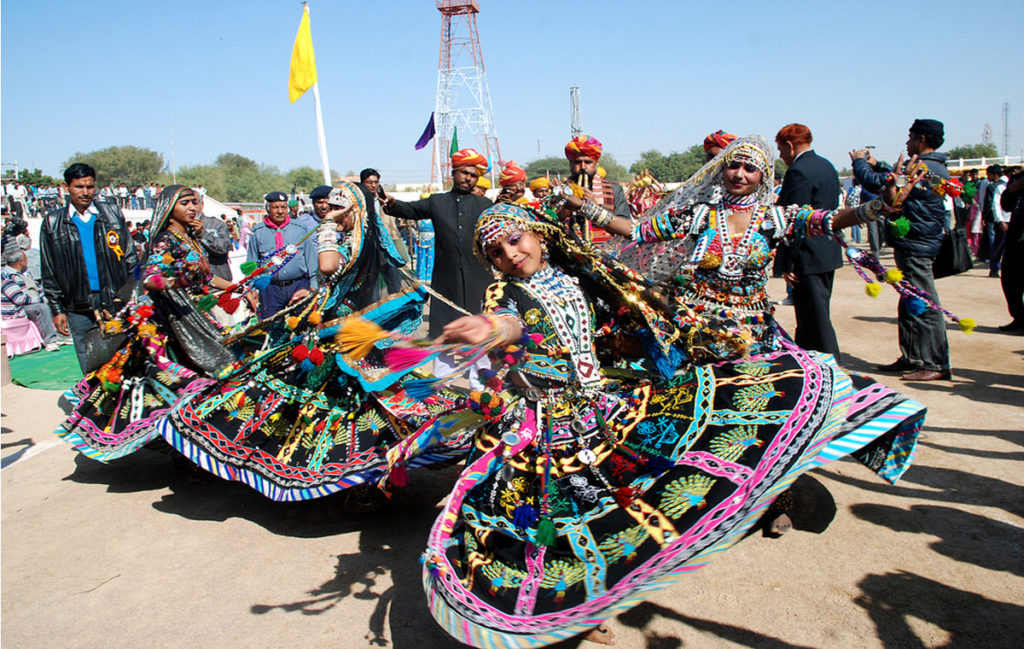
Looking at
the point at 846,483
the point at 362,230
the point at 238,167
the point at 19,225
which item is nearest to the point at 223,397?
the point at 362,230

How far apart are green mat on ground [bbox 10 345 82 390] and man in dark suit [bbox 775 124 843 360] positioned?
24.9 ft

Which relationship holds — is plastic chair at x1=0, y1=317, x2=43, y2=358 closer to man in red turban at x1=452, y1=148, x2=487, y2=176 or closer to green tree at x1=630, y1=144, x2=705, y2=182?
man in red turban at x1=452, y1=148, x2=487, y2=176

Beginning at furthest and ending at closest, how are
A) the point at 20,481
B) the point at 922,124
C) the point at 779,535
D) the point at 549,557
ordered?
the point at 922,124
the point at 20,481
the point at 779,535
the point at 549,557

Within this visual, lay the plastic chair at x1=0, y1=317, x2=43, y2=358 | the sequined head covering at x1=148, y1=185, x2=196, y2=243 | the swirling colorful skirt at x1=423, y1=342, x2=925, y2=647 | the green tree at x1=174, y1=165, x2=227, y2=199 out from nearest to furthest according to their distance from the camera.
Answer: the swirling colorful skirt at x1=423, y1=342, x2=925, y2=647 → the sequined head covering at x1=148, y1=185, x2=196, y2=243 → the plastic chair at x1=0, y1=317, x2=43, y2=358 → the green tree at x1=174, y1=165, x2=227, y2=199

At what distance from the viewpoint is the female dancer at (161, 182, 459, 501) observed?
13.5 ft

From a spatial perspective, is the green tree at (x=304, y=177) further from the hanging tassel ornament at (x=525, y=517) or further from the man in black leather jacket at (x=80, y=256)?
the hanging tassel ornament at (x=525, y=517)

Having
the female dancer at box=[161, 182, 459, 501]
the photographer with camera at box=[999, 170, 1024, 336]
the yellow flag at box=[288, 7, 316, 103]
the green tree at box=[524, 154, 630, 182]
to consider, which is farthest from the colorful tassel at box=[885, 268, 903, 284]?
the green tree at box=[524, 154, 630, 182]

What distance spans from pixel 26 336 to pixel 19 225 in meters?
1.89

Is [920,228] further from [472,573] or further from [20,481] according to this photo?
[20,481]

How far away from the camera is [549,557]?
271 centimetres

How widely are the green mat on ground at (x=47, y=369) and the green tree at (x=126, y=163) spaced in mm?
61829

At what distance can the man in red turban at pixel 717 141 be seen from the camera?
205 inches

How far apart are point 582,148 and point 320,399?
2.91 meters

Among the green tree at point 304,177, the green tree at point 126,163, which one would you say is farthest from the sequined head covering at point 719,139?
the green tree at point 126,163
